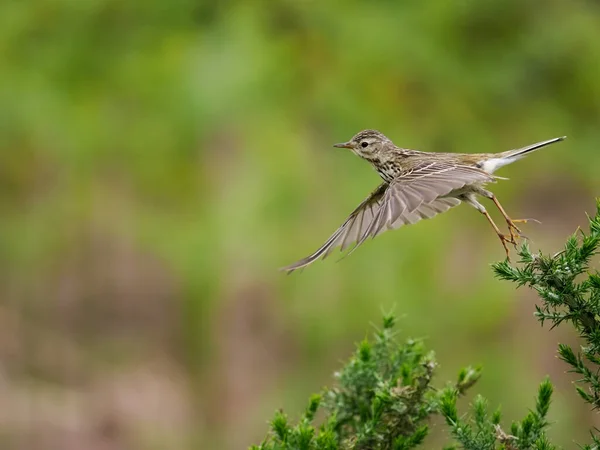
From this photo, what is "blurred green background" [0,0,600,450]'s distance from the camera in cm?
620

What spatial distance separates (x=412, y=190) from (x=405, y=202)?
0.39 feet

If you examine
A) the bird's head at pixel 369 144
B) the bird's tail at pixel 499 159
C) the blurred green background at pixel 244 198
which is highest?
the blurred green background at pixel 244 198

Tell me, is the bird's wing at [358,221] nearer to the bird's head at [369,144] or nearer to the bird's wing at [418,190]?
the bird's wing at [418,190]

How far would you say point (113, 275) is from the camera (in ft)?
22.1

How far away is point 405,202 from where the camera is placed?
2.76 m

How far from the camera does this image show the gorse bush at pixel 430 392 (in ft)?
6.42

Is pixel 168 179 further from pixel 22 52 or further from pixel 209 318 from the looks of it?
pixel 22 52

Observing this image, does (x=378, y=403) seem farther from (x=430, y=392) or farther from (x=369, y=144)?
(x=369, y=144)

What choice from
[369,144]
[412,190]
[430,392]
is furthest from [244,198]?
[430,392]

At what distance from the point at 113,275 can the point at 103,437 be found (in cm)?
122

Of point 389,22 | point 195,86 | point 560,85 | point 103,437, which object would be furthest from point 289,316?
point 560,85

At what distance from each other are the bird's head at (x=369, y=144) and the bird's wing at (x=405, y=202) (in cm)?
33

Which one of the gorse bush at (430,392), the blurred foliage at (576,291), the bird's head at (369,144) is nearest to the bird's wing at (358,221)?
the bird's head at (369,144)

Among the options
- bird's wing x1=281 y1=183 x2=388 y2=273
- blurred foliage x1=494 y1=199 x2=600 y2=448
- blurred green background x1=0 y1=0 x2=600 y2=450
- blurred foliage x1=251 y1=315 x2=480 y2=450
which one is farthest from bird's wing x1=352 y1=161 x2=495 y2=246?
blurred green background x1=0 y1=0 x2=600 y2=450
